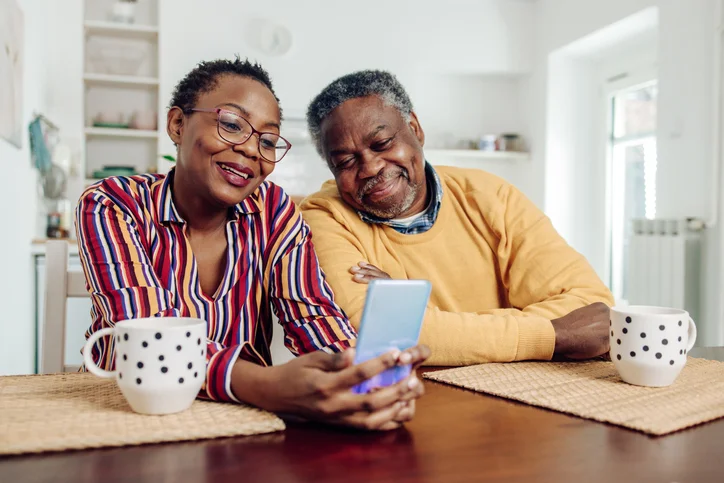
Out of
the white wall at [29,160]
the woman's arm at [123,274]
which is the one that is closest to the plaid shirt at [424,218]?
the woman's arm at [123,274]

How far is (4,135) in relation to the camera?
8.04 feet

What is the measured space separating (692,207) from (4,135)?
3082mm

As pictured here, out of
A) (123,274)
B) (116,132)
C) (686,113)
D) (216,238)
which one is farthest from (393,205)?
(116,132)

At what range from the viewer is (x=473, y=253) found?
144cm

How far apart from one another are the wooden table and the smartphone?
56mm

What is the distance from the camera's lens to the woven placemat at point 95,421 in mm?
575

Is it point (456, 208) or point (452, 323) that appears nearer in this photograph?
point (452, 323)

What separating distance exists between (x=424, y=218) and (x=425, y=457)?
37.0 inches

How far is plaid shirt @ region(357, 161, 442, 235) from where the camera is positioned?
144 centimetres

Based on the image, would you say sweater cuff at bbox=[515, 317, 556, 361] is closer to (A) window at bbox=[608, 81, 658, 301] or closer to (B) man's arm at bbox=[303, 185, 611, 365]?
(B) man's arm at bbox=[303, 185, 611, 365]

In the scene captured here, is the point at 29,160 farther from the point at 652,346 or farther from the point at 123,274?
the point at 652,346

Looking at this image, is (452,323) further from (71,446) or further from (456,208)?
(71,446)

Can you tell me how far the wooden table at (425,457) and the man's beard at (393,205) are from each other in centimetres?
77

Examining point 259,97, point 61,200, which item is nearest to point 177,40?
point 61,200
